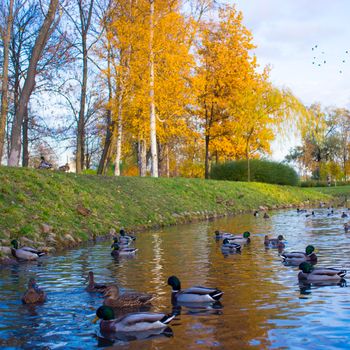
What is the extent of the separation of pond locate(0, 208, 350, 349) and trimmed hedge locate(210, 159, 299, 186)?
33.7 m

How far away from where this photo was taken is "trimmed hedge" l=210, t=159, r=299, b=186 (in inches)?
2044

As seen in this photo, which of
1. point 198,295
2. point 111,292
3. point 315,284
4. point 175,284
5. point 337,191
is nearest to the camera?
point 198,295

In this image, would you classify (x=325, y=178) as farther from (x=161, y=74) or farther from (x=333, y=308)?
(x=333, y=308)

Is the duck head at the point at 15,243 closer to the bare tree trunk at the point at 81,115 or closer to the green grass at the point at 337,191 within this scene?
the bare tree trunk at the point at 81,115

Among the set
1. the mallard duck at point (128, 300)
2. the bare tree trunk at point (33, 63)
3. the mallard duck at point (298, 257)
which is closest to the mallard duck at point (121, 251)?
the mallard duck at point (298, 257)

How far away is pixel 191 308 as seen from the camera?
30.8 ft

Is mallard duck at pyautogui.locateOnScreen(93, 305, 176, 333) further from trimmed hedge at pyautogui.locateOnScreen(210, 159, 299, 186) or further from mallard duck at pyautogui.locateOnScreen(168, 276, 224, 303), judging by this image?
trimmed hedge at pyautogui.locateOnScreen(210, 159, 299, 186)

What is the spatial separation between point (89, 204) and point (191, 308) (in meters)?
13.8

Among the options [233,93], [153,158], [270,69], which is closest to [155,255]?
[153,158]

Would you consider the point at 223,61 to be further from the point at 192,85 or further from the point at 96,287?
the point at 96,287

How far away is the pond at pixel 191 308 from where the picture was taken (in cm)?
751

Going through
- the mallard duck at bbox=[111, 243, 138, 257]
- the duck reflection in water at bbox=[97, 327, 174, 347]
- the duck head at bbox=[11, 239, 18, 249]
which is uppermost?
the duck head at bbox=[11, 239, 18, 249]

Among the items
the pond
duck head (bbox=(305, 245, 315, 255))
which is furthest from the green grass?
duck head (bbox=(305, 245, 315, 255))

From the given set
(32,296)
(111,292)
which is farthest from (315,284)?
(32,296)
